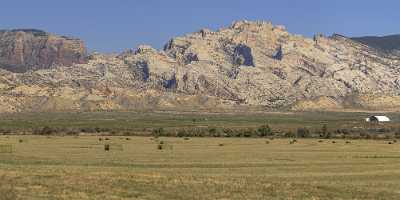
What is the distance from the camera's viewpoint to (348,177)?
3928cm

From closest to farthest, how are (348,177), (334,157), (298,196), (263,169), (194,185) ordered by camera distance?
(298,196), (194,185), (348,177), (263,169), (334,157)

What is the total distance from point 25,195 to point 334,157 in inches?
1397

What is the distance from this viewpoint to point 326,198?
28.6 m

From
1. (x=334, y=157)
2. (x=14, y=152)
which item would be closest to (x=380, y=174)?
(x=334, y=157)

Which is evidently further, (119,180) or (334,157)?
Answer: (334,157)

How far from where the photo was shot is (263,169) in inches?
1752

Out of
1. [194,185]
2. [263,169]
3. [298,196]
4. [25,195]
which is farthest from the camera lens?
[263,169]

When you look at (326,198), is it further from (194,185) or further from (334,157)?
(334,157)

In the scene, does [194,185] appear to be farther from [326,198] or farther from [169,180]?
[326,198]

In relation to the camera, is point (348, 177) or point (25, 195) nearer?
point (25, 195)

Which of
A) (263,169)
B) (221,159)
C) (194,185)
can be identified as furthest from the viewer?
(221,159)

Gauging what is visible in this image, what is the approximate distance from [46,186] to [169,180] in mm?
5864

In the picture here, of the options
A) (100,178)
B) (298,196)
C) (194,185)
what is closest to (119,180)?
(100,178)

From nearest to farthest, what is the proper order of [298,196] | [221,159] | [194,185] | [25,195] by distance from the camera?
1. [25,195]
2. [298,196]
3. [194,185]
4. [221,159]
